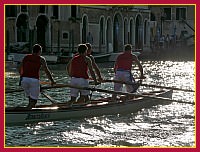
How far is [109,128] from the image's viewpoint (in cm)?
1074

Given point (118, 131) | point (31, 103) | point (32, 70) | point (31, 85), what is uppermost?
point (32, 70)

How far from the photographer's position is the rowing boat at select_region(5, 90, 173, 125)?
10.6 m

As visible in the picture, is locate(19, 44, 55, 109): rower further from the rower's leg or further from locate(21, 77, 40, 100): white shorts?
the rower's leg

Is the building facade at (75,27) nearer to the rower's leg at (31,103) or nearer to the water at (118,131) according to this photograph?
the water at (118,131)

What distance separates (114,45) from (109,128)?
32.7 metres

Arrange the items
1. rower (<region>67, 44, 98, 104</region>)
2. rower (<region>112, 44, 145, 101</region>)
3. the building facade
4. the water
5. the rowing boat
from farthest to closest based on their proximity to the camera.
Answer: the building facade, rower (<region>112, 44, 145, 101</region>), rower (<region>67, 44, 98, 104</region>), the rowing boat, the water

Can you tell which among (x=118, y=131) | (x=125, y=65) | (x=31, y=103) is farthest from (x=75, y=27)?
(x=118, y=131)

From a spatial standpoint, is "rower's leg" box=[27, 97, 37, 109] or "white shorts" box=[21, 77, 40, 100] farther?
"rower's leg" box=[27, 97, 37, 109]

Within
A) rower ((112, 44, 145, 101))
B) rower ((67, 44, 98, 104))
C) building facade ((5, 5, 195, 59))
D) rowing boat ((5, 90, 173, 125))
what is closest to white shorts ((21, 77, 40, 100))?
rowing boat ((5, 90, 173, 125))

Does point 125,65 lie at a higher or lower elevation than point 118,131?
higher

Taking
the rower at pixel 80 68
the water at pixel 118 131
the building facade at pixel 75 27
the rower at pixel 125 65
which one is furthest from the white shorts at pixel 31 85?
the building facade at pixel 75 27

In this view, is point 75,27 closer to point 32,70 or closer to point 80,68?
point 80,68

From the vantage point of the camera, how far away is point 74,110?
450 inches

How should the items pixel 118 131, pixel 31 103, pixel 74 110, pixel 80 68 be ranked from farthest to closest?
pixel 74 110 → pixel 80 68 → pixel 31 103 → pixel 118 131
